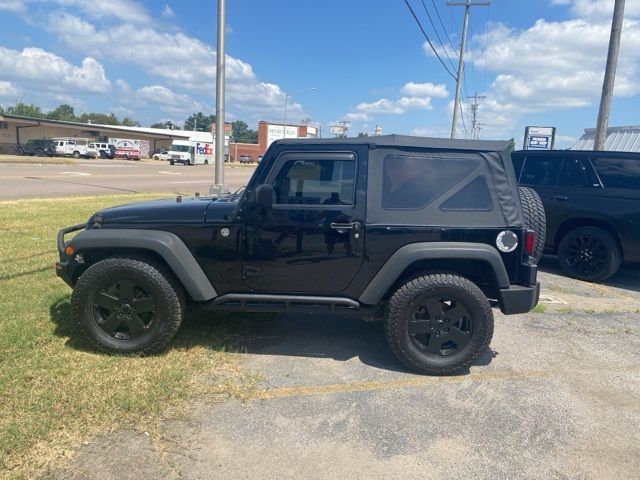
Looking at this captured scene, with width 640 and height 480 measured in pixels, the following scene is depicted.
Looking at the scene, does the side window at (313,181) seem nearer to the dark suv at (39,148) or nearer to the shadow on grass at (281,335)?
the shadow on grass at (281,335)

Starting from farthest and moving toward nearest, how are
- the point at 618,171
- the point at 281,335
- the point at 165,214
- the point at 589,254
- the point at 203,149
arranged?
the point at 203,149 → the point at 589,254 → the point at 618,171 → the point at 281,335 → the point at 165,214

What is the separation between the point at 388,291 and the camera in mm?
3729

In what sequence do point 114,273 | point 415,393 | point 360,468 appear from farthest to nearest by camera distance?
point 114,273
point 415,393
point 360,468

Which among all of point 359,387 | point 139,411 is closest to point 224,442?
point 139,411

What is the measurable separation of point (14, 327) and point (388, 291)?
A: 3.28m

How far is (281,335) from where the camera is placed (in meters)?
4.39

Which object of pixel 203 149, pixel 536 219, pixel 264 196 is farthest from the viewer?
pixel 203 149

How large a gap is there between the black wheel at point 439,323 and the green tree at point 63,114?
13073 centimetres

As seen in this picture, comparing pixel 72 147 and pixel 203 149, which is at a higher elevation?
pixel 203 149

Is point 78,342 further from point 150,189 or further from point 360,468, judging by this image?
point 150,189

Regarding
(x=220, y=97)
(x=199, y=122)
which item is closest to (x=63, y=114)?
(x=199, y=122)

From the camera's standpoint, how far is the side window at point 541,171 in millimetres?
7188

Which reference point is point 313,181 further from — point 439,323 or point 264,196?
point 439,323

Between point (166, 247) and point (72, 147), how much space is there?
51.6 m
